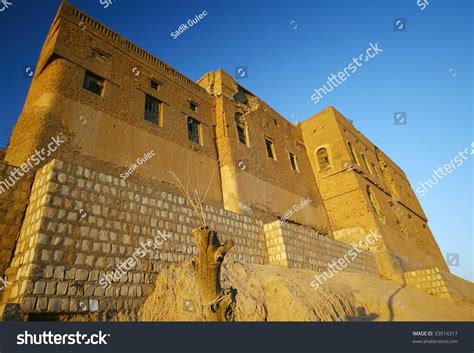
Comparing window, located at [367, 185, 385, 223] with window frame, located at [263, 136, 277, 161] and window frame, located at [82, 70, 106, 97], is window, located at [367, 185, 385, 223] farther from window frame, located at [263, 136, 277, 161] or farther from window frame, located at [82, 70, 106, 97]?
window frame, located at [82, 70, 106, 97]

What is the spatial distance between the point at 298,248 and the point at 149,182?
5743 millimetres

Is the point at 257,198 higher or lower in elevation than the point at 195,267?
higher

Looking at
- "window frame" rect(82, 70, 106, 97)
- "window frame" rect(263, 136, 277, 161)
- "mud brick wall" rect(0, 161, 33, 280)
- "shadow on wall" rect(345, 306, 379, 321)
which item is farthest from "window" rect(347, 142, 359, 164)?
"mud brick wall" rect(0, 161, 33, 280)

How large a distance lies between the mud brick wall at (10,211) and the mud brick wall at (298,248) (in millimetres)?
7308

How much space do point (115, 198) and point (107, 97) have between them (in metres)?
4.88

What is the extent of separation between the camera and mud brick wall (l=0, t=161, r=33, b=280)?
18.9 feet

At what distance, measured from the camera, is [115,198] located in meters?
6.74

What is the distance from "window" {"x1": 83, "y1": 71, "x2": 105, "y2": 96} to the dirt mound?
6784mm

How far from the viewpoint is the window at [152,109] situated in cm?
1133

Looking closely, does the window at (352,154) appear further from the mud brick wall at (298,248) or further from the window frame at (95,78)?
the window frame at (95,78)
